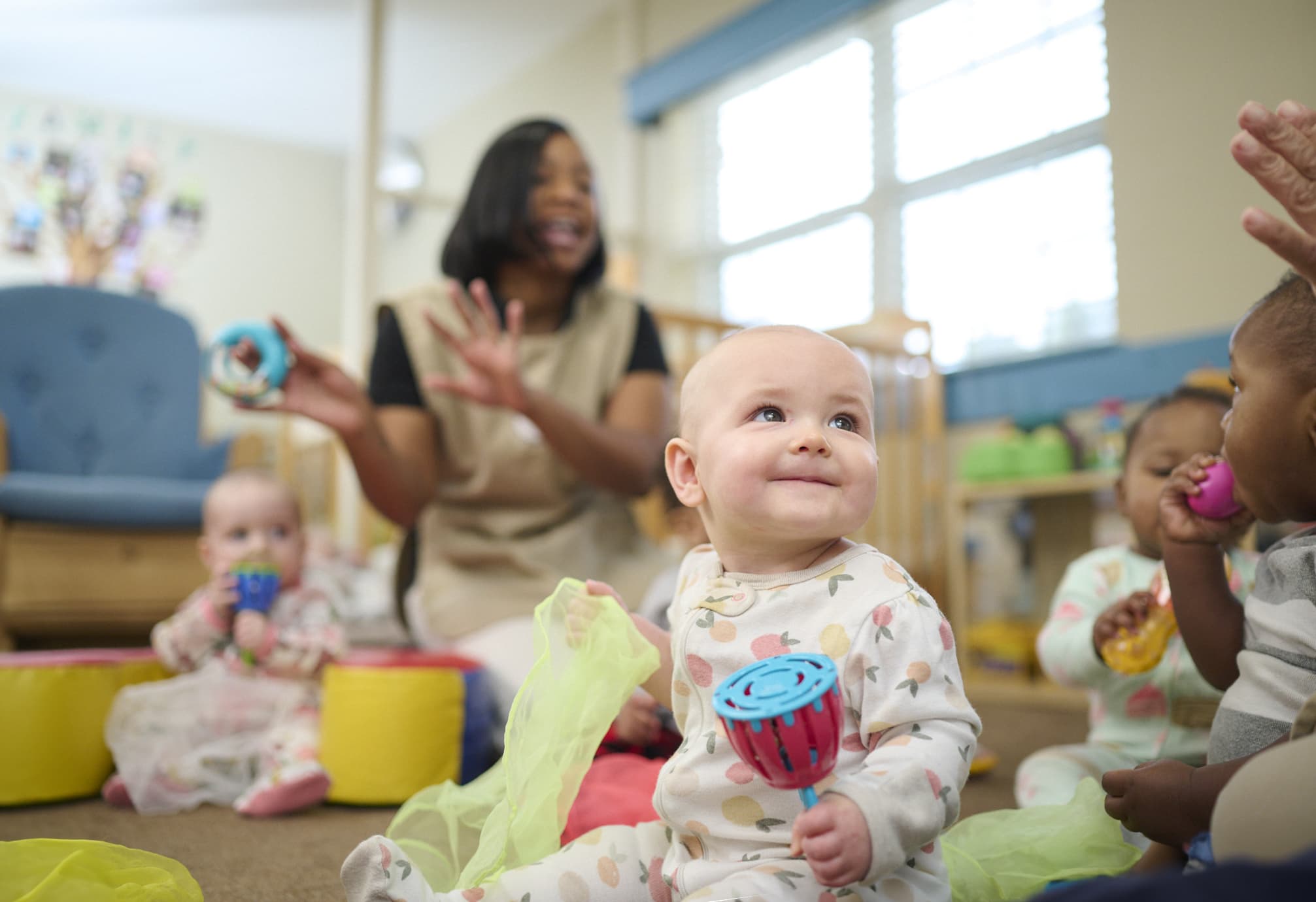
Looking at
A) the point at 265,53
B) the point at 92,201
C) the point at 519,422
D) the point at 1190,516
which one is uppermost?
the point at 265,53

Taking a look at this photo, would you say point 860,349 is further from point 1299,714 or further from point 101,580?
point 1299,714

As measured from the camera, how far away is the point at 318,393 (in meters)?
1.25

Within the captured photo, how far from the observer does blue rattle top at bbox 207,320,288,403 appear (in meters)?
1.21

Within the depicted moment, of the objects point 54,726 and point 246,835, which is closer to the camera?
point 246,835

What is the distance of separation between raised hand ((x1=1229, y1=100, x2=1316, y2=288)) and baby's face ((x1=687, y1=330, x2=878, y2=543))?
250 mm

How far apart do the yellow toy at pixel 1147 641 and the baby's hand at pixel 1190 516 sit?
9 centimetres

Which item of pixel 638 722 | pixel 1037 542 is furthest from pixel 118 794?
pixel 1037 542

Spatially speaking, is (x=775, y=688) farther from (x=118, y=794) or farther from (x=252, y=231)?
(x=252, y=231)

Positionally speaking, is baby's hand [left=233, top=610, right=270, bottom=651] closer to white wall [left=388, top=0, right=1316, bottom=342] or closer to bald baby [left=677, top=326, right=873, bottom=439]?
bald baby [left=677, top=326, right=873, bottom=439]

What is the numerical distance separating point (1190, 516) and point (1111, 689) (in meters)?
0.30

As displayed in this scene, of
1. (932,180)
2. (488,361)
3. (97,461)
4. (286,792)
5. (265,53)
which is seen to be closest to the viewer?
(286,792)

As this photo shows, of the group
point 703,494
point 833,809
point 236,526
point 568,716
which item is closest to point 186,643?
point 236,526

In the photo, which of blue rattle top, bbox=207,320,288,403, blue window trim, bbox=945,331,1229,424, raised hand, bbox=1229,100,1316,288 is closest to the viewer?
raised hand, bbox=1229,100,1316,288

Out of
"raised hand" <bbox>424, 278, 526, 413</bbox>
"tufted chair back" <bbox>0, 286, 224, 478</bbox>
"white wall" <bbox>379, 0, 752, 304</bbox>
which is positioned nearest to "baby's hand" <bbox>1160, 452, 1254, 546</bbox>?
"raised hand" <bbox>424, 278, 526, 413</bbox>
